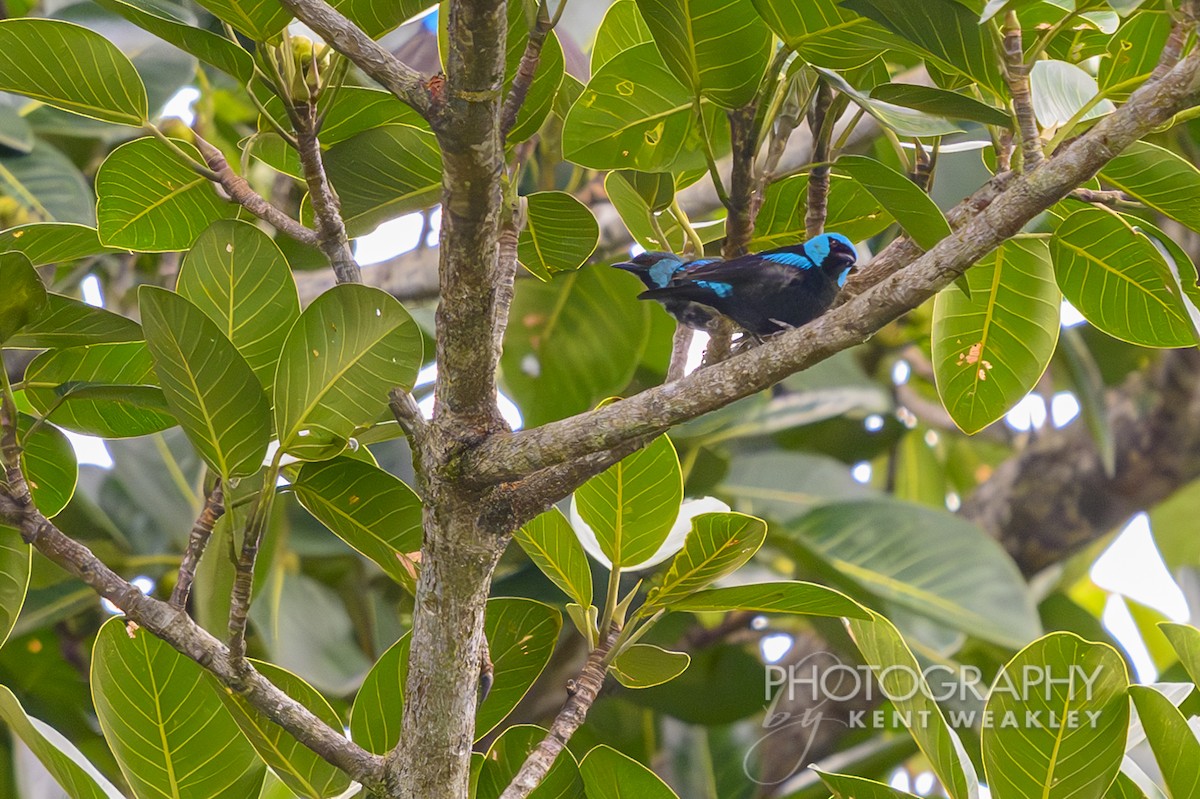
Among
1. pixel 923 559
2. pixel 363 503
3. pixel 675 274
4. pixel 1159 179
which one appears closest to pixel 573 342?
pixel 923 559

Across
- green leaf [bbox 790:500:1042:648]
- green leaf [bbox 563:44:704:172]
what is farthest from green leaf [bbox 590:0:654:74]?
green leaf [bbox 790:500:1042:648]

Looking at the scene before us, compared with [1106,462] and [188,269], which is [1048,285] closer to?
[188,269]

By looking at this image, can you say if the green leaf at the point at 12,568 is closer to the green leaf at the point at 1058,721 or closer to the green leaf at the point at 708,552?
the green leaf at the point at 708,552

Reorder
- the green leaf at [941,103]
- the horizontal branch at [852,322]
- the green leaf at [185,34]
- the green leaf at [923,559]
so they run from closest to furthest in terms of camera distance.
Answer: the horizontal branch at [852,322]
the green leaf at [941,103]
the green leaf at [185,34]
the green leaf at [923,559]

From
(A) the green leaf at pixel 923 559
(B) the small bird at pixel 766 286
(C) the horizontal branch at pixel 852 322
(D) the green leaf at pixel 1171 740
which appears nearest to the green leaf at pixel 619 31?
(B) the small bird at pixel 766 286

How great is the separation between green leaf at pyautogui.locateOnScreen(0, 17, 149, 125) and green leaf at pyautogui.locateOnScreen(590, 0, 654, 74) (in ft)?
2.11

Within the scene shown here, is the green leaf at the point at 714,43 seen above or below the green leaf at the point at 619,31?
below

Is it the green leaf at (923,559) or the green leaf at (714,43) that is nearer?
the green leaf at (714,43)

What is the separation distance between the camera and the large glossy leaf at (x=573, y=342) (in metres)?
2.55

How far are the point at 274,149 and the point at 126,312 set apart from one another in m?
1.27

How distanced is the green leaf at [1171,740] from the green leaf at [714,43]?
84 centimetres

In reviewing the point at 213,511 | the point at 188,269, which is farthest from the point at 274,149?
the point at 213,511

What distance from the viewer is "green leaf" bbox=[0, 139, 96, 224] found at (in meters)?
2.25

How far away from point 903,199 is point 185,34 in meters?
0.84
